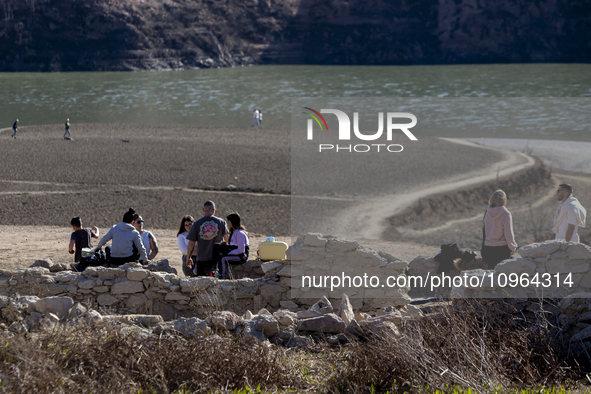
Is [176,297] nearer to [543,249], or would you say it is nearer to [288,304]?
[288,304]

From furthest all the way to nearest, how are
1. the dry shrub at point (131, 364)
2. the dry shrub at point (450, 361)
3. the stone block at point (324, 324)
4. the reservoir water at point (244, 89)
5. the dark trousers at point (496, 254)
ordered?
the reservoir water at point (244, 89) → the dark trousers at point (496, 254) → the stone block at point (324, 324) → the dry shrub at point (450, 361) → the dry shrub at point (131, 364)

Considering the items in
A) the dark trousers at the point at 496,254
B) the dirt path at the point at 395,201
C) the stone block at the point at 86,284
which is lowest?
the dirt path at the point at 395,201

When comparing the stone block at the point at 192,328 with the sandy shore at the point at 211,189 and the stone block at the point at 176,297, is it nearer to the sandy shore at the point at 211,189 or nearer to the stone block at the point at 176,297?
the stone block at the point at 176,297

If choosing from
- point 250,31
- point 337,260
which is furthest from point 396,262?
point 250,31

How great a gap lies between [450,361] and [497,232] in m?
3.09

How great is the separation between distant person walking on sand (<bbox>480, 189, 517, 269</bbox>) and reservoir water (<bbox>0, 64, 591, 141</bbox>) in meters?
22.3

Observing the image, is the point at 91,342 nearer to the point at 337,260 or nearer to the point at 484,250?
the point at 337,260

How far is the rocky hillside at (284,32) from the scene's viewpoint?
83.6 meters

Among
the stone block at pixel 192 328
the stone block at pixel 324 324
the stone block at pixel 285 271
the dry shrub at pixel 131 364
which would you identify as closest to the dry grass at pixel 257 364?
the dry shrub at pixel 131 364

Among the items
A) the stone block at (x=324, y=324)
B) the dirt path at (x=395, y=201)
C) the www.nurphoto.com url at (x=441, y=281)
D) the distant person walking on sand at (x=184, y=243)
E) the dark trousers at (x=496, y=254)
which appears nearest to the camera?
the stone block at (x=324, y=324)

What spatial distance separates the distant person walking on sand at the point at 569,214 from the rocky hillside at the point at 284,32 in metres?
80.6

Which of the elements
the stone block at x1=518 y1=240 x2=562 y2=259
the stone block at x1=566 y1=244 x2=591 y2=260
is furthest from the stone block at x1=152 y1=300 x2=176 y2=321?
the stone block at x1=566 y1=244 x2=591 y2=260

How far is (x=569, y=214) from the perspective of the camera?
7992 millimetres

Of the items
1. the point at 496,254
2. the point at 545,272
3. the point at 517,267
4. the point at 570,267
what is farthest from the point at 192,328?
the point at 570,267
